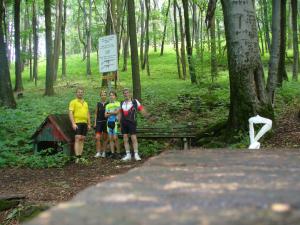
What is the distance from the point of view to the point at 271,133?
942cm

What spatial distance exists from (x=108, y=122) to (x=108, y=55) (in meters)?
1.89

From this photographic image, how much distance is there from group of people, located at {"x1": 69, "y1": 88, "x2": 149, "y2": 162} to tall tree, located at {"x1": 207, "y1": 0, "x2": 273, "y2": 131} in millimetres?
2364

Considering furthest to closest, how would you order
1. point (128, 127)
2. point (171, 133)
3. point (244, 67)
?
point (171, 133), point (128, 127), point (244, 67)

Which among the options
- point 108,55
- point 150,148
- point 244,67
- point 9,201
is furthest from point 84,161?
point 244,67

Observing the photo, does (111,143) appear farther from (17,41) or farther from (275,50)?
(17,41)

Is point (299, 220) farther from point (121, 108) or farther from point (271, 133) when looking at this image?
point (121, 108)

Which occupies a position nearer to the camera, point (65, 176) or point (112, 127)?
point (65, 176)

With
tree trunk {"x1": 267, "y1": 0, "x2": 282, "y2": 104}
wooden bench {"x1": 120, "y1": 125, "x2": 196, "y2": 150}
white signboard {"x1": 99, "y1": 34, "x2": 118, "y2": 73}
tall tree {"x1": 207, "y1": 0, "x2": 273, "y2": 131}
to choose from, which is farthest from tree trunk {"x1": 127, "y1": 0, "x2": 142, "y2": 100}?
tall tree {"x1": 207, "y1": 0, "x2": 273, "y2": 131}

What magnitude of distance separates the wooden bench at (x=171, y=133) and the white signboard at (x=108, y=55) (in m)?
1.86

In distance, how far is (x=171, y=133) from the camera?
11336 millimetres

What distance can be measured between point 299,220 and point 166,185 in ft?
2.35

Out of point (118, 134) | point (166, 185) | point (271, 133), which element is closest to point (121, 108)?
point (118, 134)

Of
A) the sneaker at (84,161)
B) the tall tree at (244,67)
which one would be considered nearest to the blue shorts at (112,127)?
the sneaker at (84,161)

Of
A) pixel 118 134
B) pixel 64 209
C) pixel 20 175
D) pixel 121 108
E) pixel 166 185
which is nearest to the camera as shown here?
pixel 64 209
